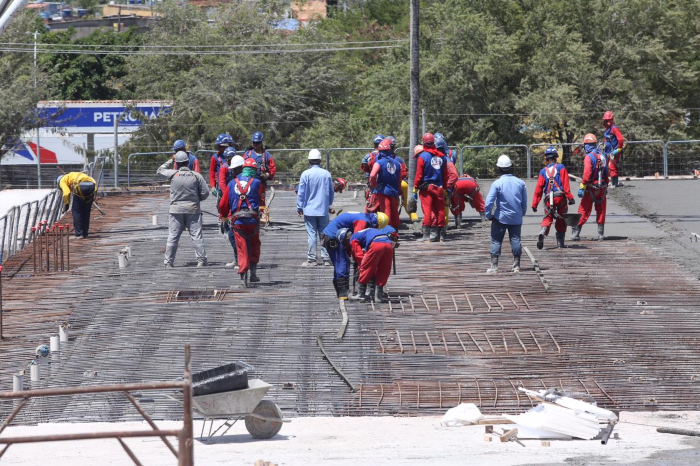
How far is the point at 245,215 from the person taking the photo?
14.4 m

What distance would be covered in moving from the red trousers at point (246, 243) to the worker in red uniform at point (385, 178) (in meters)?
2.41

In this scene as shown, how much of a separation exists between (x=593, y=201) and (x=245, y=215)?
609cm

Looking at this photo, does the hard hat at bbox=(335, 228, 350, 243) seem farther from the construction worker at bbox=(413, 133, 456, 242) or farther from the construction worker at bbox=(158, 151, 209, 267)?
the construction worker at bbox=(413, 133, 456, 242)

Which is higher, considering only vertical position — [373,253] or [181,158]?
[181,158]

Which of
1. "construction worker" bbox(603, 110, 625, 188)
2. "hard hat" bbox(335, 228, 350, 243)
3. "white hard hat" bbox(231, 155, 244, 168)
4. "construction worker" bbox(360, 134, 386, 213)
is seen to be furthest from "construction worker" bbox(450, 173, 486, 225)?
"hard hat" bbox(335, 228, 350, 243)

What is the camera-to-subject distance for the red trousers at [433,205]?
675 inches

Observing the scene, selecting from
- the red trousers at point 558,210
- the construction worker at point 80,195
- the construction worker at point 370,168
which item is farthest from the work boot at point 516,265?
the construction worker at point 80,195

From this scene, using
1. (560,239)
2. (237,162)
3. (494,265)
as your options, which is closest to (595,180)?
(560,239)

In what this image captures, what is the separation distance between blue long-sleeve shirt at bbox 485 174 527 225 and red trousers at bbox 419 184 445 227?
205 centimetres

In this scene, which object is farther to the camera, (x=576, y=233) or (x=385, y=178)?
(x=576, y=233)

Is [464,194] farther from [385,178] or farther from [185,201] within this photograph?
[185,201]

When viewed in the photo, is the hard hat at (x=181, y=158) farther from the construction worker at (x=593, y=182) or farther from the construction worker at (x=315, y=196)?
the construction worker at (x=593, y=182)

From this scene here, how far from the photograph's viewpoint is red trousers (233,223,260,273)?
1448cm

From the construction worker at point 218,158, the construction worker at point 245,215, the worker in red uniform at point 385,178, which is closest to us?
the construction worker at point 245,215
